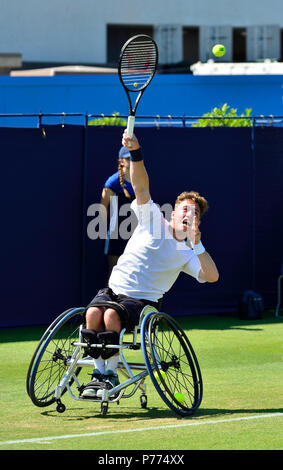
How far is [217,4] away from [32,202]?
3069 centimetres

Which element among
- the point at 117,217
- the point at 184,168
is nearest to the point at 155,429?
the point at 117,217

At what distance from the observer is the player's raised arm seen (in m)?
6.79

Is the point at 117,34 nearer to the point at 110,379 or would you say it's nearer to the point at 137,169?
the point at 137,169

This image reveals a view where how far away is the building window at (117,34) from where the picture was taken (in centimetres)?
4078

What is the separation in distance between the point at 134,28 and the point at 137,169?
34995 mm

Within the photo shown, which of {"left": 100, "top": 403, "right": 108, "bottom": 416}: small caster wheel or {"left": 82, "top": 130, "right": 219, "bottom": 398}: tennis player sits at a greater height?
{"left": 82, "top": 130, "right": 219, "bottom": 398}: tennis player

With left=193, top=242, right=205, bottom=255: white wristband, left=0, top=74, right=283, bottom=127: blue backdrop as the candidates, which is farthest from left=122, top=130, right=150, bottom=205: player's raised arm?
left=0, top=74, right=283, bottom=127: blue backdrop

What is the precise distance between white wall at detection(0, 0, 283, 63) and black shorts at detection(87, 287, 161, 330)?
32.7m

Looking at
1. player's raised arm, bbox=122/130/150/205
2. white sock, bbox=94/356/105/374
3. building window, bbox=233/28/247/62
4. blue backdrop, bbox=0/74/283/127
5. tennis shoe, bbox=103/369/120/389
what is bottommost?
tennis shoe, bbox=103/369/120/389

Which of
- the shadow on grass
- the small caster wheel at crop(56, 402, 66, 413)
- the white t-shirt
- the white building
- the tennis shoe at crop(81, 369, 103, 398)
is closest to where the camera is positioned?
the tennis shoe at crop(81, 369, 103, 398)

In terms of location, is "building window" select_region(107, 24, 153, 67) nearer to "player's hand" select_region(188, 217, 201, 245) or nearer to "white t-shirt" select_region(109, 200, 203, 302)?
"white t-shirt" select_region(109, 200, 203, 302)

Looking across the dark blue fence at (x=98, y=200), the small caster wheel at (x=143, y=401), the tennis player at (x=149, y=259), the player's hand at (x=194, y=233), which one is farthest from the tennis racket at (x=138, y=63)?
the dark blue fence at (x=98, y=200)

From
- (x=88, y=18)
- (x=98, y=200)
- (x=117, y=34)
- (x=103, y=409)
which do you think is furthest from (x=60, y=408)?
(x=117, y=34)
